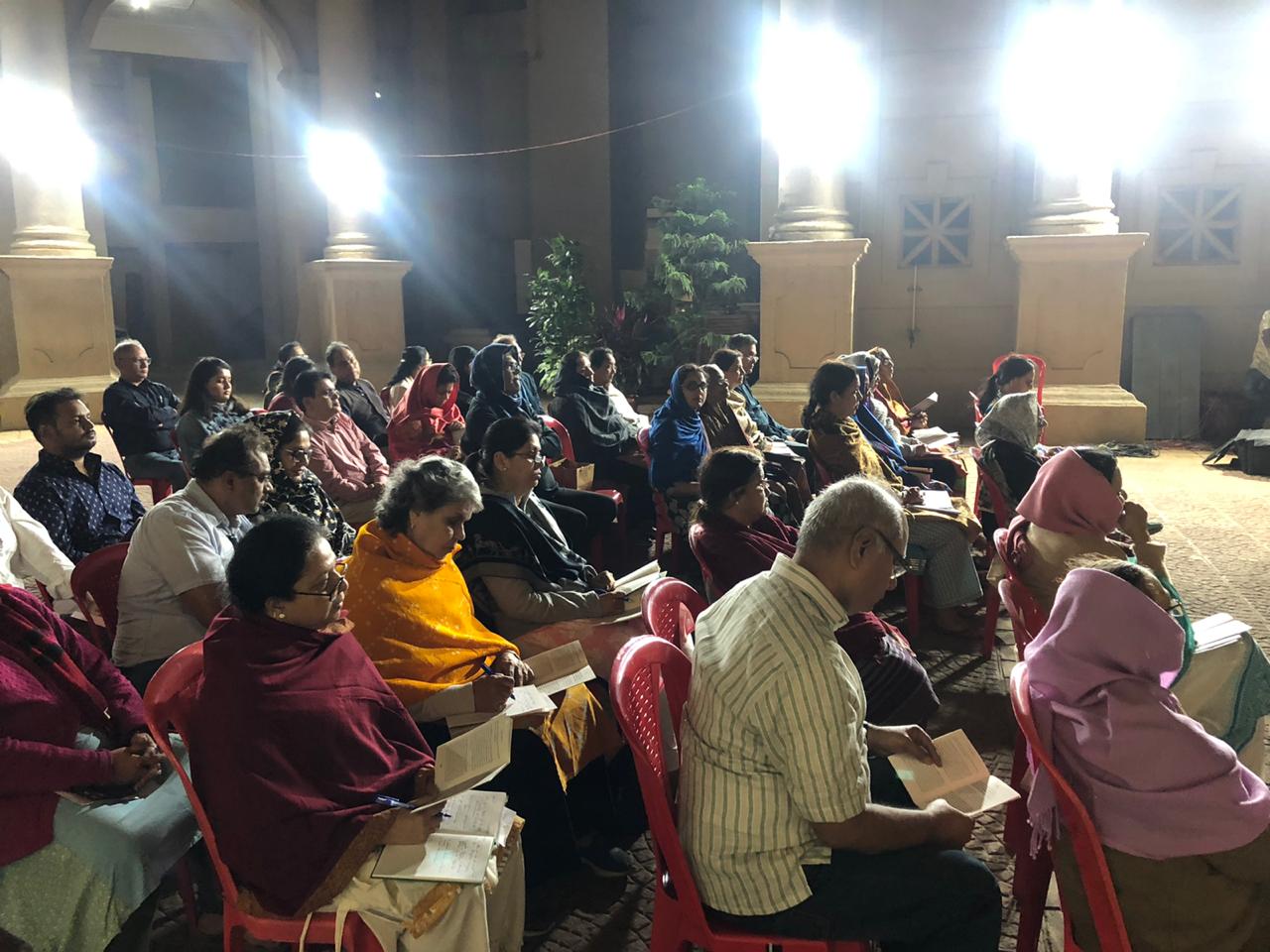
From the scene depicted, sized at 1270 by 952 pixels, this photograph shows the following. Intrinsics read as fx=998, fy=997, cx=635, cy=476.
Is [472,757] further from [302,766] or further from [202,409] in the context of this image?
[202,409]

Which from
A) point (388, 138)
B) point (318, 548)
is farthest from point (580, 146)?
point (318, 548)

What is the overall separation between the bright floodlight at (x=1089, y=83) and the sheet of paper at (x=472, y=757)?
7.76 m

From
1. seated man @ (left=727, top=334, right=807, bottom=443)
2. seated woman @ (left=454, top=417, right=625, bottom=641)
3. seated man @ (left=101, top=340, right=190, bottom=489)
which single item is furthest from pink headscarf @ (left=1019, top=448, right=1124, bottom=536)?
seated man @ (left=101, top=340, right=190, bottom=489)

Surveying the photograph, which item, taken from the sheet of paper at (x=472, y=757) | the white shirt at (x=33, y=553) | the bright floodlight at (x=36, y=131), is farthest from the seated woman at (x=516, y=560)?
the bright floodlight at (x=36, y=131)

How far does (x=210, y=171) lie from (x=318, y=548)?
17.2 m

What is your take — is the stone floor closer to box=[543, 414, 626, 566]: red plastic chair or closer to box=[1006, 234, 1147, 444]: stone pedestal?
box=[1006, 234, 1147, 444]: stone pedestal

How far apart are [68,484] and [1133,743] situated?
11.7 feet

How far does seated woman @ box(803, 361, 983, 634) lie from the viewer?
4.04 m

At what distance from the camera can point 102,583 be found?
2.78 meters

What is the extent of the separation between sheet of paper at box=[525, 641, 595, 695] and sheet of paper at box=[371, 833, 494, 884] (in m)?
0.72

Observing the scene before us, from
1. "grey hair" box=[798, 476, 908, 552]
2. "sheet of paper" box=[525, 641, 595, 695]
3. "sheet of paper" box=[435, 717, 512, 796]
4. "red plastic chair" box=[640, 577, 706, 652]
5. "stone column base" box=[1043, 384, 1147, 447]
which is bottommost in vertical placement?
"stone column base" box=[1043, 384, 1147, 447]

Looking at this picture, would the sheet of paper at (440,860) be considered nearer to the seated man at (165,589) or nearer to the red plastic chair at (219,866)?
the red plastic chair at (219,866)

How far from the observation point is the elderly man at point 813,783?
5.26ft

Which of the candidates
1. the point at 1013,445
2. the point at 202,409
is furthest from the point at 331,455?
the point at 1013,445
